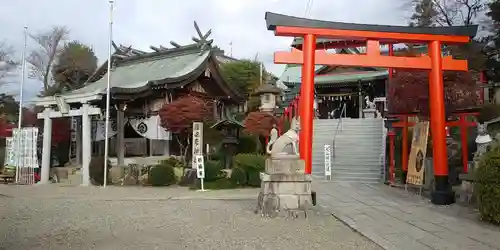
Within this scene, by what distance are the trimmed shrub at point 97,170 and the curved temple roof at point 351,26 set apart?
32.6 feet

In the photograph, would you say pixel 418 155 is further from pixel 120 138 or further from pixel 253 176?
pixel 120 138

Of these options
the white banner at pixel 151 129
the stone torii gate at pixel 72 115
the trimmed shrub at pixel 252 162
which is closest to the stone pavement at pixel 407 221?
the trimmed shrub at pixel 252 162

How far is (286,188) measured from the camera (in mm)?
8766

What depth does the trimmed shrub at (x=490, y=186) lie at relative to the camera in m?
7.44

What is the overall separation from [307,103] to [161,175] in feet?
24.3

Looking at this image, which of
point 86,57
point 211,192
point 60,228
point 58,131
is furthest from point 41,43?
point 60,228

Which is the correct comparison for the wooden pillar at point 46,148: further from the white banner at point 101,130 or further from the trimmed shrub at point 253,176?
the trimmed shrub at point 253,176

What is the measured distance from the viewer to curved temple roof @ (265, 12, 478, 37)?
986 cm

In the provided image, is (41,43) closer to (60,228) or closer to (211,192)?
(211,192)

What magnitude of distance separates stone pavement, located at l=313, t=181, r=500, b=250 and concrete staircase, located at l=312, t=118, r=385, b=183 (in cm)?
346

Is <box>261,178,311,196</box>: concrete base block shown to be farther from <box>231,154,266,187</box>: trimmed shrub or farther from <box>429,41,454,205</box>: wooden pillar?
<box>231,154,266,187</box>: trimmed shrub

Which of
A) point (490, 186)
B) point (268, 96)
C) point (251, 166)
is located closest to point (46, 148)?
point (251, 166)

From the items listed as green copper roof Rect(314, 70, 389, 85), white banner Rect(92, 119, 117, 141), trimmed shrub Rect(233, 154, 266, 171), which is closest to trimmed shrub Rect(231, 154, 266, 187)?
trimmed shrub Rect(233, 154, 266, 171)

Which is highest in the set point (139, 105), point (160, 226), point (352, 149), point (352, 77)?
point (352, 77)
